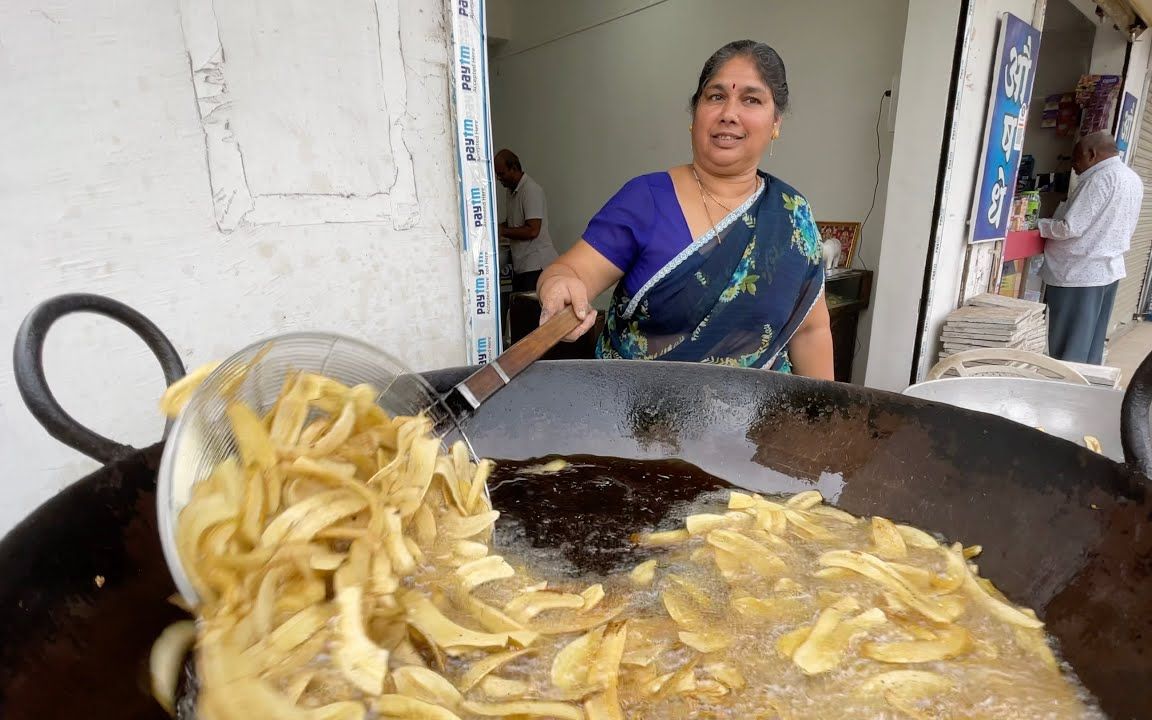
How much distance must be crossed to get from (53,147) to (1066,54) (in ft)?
25.1

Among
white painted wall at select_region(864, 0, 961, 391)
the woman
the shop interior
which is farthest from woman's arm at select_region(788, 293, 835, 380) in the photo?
the shop interior

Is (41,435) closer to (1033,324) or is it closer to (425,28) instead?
(425,28)

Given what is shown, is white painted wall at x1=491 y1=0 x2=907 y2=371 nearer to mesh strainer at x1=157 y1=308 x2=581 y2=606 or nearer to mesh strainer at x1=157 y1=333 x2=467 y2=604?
mesh strainer at x1=157 y1=308 x2=581 y2=606

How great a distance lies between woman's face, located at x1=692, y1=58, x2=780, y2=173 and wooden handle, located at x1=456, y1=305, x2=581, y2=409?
719 millimetres

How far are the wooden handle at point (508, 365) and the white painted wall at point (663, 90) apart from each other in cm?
266

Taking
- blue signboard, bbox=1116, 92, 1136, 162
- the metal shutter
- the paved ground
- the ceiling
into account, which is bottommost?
the paved ground

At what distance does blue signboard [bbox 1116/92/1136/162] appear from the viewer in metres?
5.04

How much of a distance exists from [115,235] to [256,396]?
55 cm

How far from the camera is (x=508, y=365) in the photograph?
1162 millimetres

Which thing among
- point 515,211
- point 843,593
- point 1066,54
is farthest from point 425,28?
point 1066,54

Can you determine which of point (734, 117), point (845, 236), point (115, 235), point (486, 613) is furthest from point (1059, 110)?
point (115, 235)

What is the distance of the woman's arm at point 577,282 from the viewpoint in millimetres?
1355

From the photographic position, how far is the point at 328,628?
666 mm

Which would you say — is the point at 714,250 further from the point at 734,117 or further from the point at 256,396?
the point at 256,396
